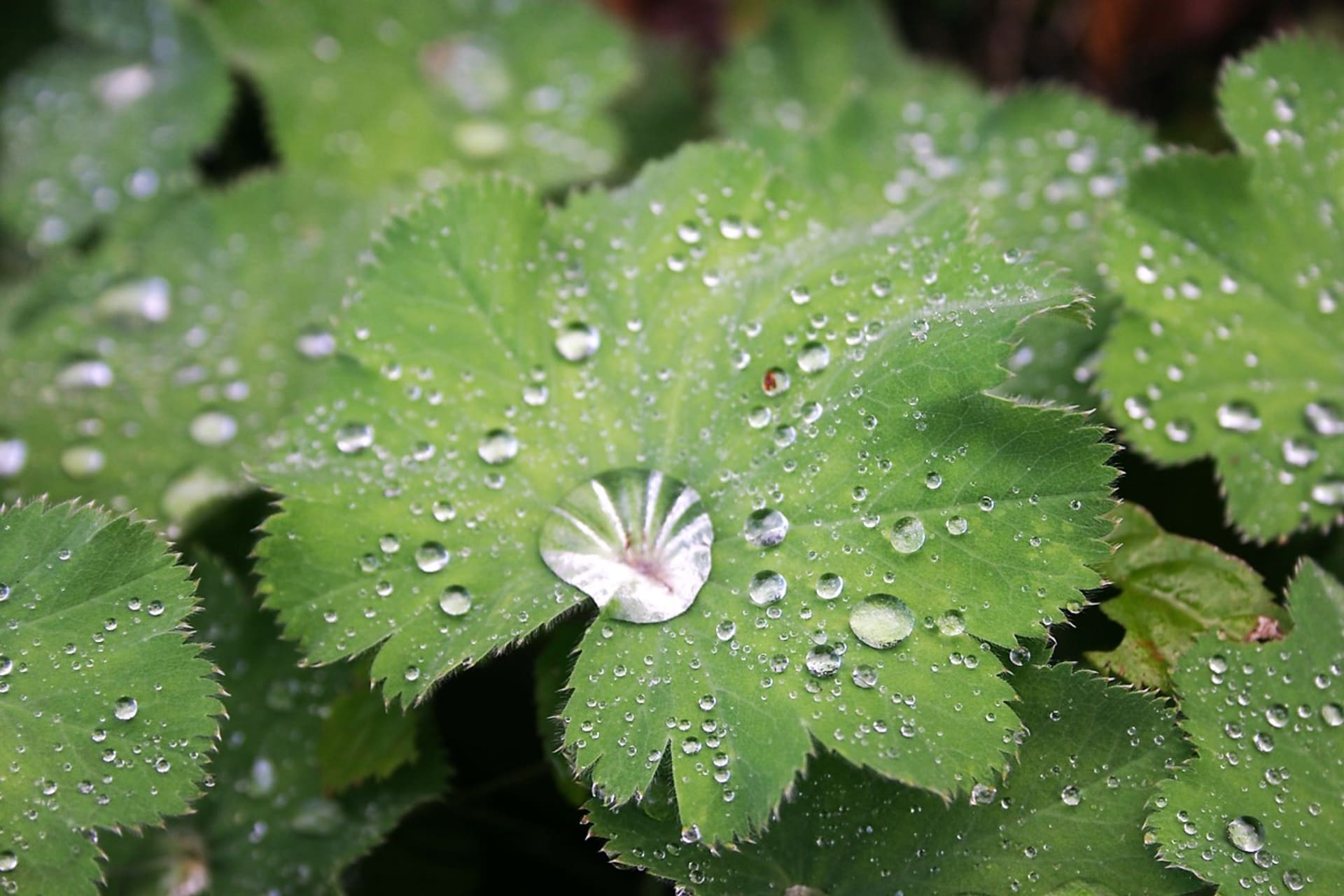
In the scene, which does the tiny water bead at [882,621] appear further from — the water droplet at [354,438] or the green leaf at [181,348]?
the green leaf at [181,348]

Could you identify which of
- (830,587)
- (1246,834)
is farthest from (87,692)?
(1246,834)

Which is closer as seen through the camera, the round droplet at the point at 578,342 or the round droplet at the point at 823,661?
the round droplet at the point at 823,661

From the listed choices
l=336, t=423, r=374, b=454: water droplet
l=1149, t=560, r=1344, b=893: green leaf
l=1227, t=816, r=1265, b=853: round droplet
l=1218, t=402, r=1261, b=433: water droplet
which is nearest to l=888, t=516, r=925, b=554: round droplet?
l=1149, t=560, r=1344, b=893: green leaf

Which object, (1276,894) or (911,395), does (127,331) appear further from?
(1276,894)

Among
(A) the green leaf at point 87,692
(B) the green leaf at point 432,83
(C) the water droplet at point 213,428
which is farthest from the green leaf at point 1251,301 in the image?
(C) the water droplet at point 213,428

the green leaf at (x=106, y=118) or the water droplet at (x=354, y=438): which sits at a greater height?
the water droplet at (x=354, y=438)

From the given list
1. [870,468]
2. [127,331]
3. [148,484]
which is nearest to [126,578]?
[148,484]

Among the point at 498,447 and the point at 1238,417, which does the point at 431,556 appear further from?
the point at 1238,417
